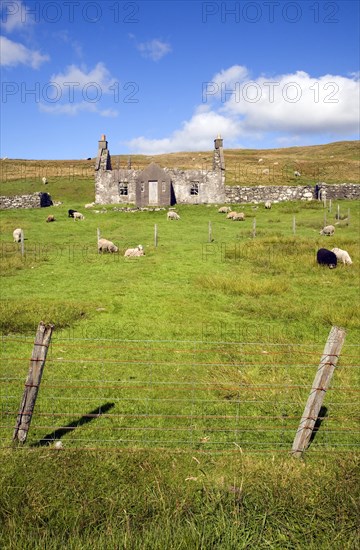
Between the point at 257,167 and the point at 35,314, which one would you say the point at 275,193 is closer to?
the point at 257,167

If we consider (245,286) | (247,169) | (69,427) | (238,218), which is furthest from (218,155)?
(69,427)

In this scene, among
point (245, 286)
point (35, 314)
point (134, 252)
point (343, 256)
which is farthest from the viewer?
point (134, 252)

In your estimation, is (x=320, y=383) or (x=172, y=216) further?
(x=172, y=216)

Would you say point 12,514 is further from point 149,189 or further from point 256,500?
point 149,189

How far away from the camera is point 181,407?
8453mm

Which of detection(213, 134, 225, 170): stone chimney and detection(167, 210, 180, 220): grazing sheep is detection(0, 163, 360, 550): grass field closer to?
detection(167, 210, 180, 220): grazing sheep

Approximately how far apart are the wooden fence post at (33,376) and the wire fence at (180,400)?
223 mm

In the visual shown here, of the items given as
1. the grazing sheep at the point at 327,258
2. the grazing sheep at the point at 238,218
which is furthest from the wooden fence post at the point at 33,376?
the grazing sheep at the point at 238,218

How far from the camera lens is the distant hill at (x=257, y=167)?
202ft

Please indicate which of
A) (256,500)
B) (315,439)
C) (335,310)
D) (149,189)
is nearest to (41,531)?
(256,500)

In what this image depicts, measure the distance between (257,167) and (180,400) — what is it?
7087cm

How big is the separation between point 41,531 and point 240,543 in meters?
2.26

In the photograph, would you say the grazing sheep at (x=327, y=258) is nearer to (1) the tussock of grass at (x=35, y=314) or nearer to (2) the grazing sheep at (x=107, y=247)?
(2) the grazing sheep at (x=107, y=247)

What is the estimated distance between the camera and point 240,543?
189 inches
